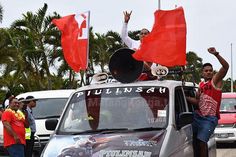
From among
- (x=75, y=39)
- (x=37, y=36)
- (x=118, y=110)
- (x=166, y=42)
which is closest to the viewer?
(x=118, y=110)

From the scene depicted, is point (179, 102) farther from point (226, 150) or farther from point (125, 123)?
point (226, 150)

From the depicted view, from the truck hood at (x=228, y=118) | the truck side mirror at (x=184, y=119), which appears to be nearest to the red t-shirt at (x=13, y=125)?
the truck side mirror at (x=184, y=119)

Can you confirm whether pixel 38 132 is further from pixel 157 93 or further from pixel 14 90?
pixel 14 90

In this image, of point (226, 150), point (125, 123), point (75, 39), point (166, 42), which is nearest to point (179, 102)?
point (166, 42)

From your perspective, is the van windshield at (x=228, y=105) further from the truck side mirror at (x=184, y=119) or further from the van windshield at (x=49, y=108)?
the truck side mirror at (x=184, y=119)

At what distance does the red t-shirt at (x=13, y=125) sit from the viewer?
31.3 feet

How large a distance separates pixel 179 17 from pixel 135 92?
115 cm

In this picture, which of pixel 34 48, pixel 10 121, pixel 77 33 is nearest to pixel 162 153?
pixel 77 33

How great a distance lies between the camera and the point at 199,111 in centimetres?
741

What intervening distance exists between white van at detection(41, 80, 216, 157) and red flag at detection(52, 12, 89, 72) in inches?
32.3

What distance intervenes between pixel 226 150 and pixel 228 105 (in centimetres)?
236

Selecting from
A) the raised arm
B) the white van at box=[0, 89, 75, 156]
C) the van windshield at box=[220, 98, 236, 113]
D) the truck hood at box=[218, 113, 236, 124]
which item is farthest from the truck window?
the van windshield at box=[220, 98, 236, 113]

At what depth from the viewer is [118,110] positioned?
6543mm

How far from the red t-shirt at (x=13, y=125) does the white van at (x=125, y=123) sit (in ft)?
8.95
